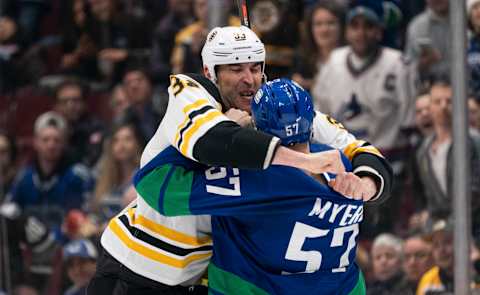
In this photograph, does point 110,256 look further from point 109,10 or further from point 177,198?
point 109,10

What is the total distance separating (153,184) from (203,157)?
0.26 meters

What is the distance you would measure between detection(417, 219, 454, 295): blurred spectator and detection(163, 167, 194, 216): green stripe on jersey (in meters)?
1.53

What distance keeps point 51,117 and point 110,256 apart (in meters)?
2.52

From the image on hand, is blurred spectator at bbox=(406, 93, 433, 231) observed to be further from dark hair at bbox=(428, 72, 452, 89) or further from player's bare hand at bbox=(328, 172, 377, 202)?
player's bare hand at bbox=(328, 172, 377, 202)

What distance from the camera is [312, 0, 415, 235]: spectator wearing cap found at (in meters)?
4.53

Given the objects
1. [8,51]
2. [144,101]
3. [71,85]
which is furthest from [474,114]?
[8,51]

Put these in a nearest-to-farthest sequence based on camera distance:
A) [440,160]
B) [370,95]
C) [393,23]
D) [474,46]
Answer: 1. [474,46]
2. [440,160]
3. [393,23]
4. [370,95]

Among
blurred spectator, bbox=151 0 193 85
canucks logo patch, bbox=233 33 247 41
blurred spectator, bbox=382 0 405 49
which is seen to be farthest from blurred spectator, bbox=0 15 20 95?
canucks logo patch, bbox=233 33 247 41

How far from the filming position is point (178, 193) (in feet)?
9.75

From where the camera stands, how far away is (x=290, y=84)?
2.89m

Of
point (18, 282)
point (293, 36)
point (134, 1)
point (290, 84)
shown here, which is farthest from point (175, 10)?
point (290, 84)

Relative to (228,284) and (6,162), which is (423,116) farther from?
(6,162)

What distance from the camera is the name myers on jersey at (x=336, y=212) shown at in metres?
2.90

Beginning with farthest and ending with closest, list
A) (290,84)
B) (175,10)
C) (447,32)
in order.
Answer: (175,10), (447,32), (290,84)
